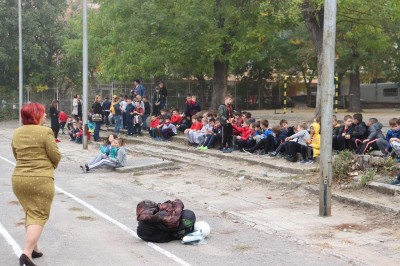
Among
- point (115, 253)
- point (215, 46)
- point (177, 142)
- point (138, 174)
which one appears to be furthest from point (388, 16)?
point (115, 253)

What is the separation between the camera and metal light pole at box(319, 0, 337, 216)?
9852 millimetres

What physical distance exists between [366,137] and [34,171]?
31.0 feet

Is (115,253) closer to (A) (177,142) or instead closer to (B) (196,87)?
(A) (177,142)

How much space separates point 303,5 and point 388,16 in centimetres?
293

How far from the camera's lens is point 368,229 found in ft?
29.5

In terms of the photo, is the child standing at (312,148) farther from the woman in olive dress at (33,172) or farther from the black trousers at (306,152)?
the woman in olive dress at (33,172)

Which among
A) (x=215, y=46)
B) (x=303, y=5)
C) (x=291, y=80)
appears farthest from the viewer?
(x=291, y=80)

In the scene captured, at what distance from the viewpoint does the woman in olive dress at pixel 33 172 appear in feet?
21.7

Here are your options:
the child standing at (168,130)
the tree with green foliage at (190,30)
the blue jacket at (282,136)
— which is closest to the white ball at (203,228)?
the blue jacket at (282,136)

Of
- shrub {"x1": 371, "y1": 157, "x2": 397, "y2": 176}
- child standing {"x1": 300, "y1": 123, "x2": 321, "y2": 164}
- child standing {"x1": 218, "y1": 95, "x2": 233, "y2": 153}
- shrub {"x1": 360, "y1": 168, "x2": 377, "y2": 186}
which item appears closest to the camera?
shrub {"x1": 360, "y1": 168, "x2": 377, "y2": 186}

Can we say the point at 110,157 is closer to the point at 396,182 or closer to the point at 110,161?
the point at 110,161

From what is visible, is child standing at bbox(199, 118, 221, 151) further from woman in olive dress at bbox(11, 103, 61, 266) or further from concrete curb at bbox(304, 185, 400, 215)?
woman in olive dress at bbox(11, 103, 61, 266)

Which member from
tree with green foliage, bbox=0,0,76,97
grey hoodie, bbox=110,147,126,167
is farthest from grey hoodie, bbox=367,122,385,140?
tree with green foliage, bbox=0,0,76,97

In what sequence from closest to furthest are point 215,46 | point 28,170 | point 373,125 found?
point 28,170 → point 373,125 → point 215,46
